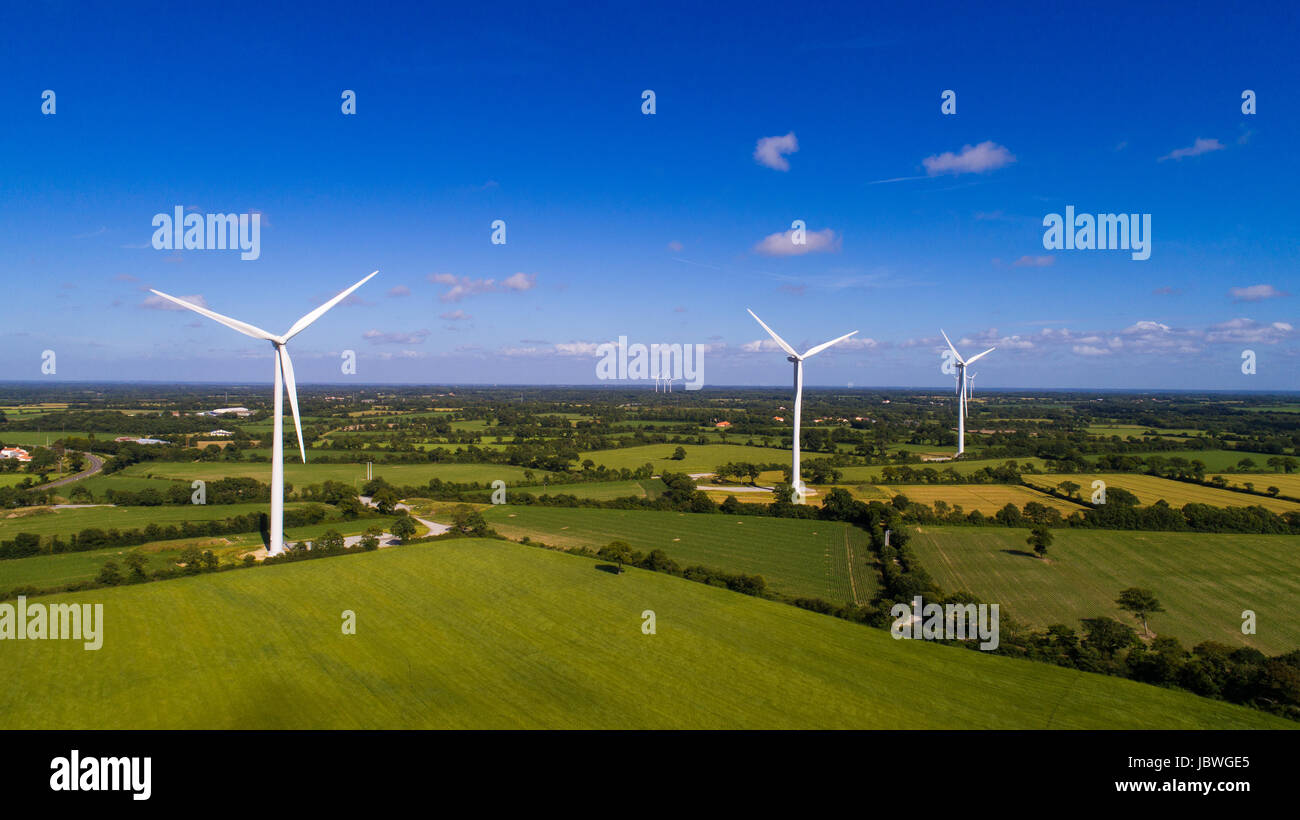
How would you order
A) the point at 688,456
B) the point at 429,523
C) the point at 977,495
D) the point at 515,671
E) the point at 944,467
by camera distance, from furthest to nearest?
the point at 688,456, the point at 944,467, the point at 977,495, the point at 429,523, the point at 515,671

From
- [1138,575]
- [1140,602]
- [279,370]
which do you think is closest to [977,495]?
[1138,575]

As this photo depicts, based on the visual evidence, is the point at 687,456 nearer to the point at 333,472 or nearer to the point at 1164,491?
the point at 333,472

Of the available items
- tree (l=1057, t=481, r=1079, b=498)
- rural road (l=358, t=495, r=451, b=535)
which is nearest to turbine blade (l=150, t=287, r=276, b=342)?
rural road (l=358, t=495, r=451, b=535)

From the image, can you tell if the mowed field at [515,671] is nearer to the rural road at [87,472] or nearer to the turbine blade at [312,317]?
the turbine blade at [312,317]
